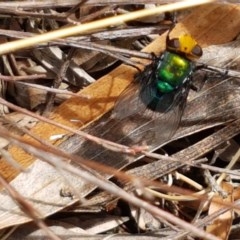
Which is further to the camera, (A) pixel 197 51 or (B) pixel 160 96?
(B) pixel 160 96

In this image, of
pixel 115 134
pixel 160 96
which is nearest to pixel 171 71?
pixel 160 96

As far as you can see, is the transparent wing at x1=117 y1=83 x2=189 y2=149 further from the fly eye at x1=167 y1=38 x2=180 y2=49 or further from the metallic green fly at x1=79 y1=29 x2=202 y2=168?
the fly eye at x1=167 y1=38 x2=180 y2=49

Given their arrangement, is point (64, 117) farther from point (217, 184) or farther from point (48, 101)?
point (217, 184)

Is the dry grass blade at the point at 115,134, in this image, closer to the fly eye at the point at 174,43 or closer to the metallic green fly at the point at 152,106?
the metallic green fly at the point at 152,106

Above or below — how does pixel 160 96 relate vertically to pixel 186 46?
below

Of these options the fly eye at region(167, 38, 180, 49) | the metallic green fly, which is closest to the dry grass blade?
the metallic green fly

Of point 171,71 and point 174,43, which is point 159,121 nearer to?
point 171,71

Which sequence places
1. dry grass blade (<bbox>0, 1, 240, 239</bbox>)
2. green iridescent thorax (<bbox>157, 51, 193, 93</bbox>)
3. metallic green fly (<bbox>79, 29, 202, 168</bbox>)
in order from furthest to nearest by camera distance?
1. green iridescent thorax (<bbox>157, 51, 193, 93</bbox>)
2. metallic green fly (<bbox>79, 29, 202, 168</bbox>)
3. dry grass blade (<bbox>0, 1, 240, 239</bbox>)

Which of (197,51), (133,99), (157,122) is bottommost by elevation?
(157,122)

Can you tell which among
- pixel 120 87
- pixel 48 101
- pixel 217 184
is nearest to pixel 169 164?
pixel 217 184
